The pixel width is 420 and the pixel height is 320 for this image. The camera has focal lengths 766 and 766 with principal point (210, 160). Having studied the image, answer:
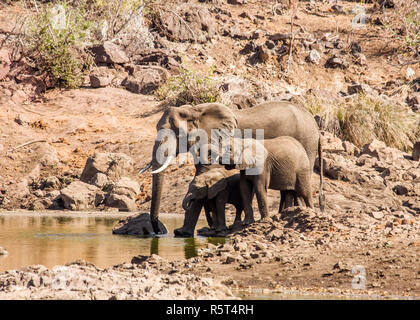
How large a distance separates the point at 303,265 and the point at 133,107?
14.5m

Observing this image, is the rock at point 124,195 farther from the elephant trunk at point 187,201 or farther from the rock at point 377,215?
the rock at point 377,215

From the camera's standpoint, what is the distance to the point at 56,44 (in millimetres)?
22547

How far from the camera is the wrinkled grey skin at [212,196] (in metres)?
11.0

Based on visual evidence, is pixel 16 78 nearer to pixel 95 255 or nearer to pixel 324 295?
pixel 95 255

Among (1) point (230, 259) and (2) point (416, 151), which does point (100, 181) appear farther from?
(1) point (230, 259)

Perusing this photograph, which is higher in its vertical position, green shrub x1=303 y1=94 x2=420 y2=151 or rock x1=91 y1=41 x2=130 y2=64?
rock x1=91 y1=41 x2=130 y2=64

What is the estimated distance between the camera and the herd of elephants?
1088cm

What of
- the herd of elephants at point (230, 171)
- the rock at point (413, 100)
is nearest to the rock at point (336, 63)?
the rock at point (413, 100)

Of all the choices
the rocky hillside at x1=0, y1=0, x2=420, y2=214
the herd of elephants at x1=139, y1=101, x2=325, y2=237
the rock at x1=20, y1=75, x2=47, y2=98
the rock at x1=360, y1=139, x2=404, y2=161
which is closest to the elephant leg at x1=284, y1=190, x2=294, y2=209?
the herd of elephants at x1=139, y1=101, x2=325, y2=237

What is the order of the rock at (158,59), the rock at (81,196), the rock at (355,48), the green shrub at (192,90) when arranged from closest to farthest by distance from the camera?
the rock at (81,196), the green shrub at (192,90), the rock at (158,59), the rock at (355,48)

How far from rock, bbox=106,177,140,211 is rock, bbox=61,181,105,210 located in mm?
257

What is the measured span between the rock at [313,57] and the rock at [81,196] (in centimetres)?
1420

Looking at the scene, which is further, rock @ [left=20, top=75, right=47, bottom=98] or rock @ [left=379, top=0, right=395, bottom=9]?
rock @ [left=379, top=0, right=395, bottom=9]

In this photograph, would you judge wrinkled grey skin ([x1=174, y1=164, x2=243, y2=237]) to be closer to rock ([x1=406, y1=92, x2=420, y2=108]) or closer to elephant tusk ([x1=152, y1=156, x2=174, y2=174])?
elephant tusk ([x1=152, y1=156, x2=174, y2=174])
